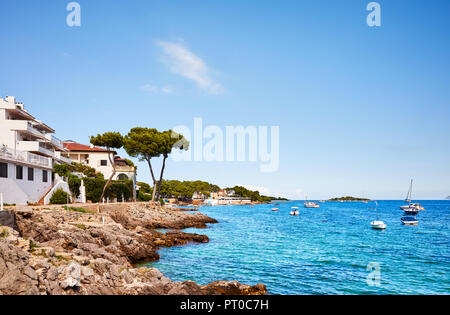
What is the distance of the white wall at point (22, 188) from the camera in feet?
108

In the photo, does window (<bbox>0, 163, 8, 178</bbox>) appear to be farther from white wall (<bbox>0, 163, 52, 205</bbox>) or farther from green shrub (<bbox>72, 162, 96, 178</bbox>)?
green shrub (<bbox>72, 162, 96, 178</bbox>)

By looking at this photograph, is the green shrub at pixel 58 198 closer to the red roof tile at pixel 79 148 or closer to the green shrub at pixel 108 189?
the green shrub at pixel 108 189

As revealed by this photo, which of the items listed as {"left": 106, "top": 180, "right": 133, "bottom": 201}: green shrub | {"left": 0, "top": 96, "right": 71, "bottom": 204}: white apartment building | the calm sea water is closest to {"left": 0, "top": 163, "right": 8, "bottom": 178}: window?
{"left": 0, "top": 96, "right": 71, "bottom": 204}: white apartment building

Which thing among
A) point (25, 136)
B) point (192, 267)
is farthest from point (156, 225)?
point (192, 267)

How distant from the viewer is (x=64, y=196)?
43.0 metres

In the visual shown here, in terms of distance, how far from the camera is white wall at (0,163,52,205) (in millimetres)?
32781

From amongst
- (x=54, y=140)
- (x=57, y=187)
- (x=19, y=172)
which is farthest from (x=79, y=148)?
(x=19, y=172)

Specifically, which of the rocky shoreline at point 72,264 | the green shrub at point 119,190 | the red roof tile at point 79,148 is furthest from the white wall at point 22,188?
the red roof tile at point 79,148

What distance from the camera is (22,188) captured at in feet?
118

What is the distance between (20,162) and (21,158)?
648 mm

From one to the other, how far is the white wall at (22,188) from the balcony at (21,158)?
2.70 feet

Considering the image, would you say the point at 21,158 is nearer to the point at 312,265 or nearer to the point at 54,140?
the point at 54,140
